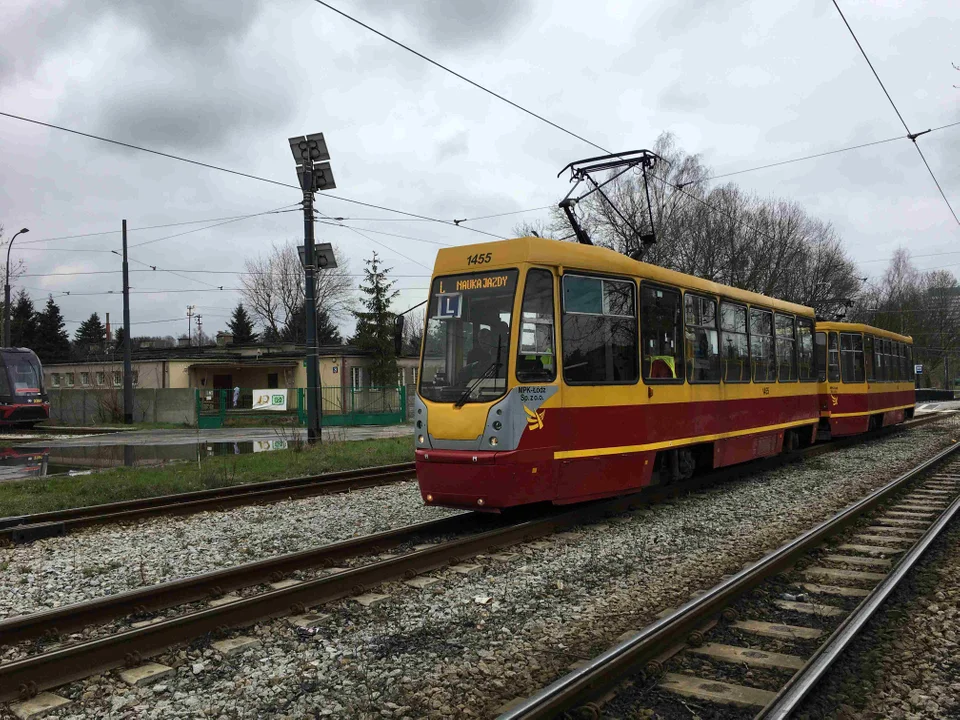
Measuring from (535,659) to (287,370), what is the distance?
44.7 m

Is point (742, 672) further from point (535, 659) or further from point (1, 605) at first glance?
point (1, 605)

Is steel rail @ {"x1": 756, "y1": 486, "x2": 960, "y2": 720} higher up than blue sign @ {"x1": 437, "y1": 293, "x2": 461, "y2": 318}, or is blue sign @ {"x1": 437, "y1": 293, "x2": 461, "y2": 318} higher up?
blue sign @ {"x1": 437, "y1": 293, "x2": 461, "y2": 318}

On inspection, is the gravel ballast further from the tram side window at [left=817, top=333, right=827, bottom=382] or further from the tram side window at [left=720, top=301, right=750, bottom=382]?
the tram side window at [left=817, top=333, right=827, bottom=382]

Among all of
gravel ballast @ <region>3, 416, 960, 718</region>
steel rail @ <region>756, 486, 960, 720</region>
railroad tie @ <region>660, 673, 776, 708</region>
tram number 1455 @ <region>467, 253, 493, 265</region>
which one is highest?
tram number 1455 @ <region>467, 253, 493, 265</region>

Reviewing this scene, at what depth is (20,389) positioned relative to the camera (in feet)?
106

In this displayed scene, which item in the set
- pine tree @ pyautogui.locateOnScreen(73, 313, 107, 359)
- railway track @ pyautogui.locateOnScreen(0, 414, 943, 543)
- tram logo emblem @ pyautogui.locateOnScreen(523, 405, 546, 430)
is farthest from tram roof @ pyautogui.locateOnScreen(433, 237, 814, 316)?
pine tree @ pyautogui.locateOnScreen(73, 313, 107, 359)

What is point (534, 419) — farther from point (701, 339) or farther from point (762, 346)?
point (762, 346)

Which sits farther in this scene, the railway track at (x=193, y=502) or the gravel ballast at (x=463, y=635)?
the railway track at (x=193, y=502)

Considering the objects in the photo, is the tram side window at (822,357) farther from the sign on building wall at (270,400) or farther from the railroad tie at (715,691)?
the sign on building wall at (270,400)

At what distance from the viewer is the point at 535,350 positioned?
813 centimetres

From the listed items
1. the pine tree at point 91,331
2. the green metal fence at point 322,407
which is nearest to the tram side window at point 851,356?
the green metal fence at point 322,407

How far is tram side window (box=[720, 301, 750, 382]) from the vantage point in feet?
37.9

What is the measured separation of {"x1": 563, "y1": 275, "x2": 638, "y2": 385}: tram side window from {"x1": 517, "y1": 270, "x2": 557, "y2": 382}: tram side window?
20cm

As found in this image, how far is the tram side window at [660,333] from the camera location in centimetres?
946
